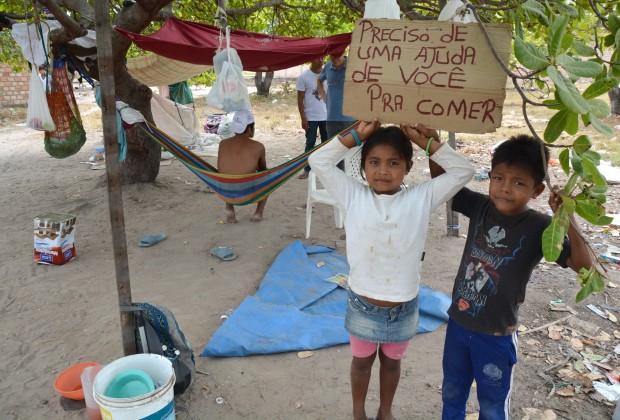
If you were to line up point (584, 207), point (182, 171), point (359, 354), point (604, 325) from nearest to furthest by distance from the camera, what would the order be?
1. point (584, 207)
2. point (359, 354)
3. point (604, 325)
4. point (182, 171)

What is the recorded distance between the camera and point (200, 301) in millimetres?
2807

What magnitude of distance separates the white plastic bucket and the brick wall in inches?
536

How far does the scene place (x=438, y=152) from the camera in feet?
4.61

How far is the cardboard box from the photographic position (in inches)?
129

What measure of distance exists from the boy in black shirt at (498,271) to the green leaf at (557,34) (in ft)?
1.97

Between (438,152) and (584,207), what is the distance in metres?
0.62

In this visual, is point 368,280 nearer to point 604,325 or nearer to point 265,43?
point 604,325

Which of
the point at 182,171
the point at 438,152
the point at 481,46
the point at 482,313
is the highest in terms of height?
the point at 481,46

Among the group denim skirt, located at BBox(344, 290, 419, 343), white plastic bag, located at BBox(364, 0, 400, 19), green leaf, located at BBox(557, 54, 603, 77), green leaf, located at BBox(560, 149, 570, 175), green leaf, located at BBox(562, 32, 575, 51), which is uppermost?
white plastic bag, located at BBox(364, 0, 400, 19)

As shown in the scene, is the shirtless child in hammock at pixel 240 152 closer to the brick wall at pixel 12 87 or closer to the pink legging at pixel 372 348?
the pink legging at pixel 372 348

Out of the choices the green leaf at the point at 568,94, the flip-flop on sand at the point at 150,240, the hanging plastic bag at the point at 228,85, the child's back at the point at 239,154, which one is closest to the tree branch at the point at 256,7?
the child's back at the point at 239,154

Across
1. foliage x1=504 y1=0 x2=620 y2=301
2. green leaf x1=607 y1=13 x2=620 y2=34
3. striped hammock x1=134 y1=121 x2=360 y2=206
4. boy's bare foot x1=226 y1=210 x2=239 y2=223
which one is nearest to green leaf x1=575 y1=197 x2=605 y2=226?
foliage x1=504 y1=0 x2=620 y2=301

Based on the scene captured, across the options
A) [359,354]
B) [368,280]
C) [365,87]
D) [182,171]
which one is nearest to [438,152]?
[365,87]

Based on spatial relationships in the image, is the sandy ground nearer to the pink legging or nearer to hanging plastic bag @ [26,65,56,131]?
the pink legging
